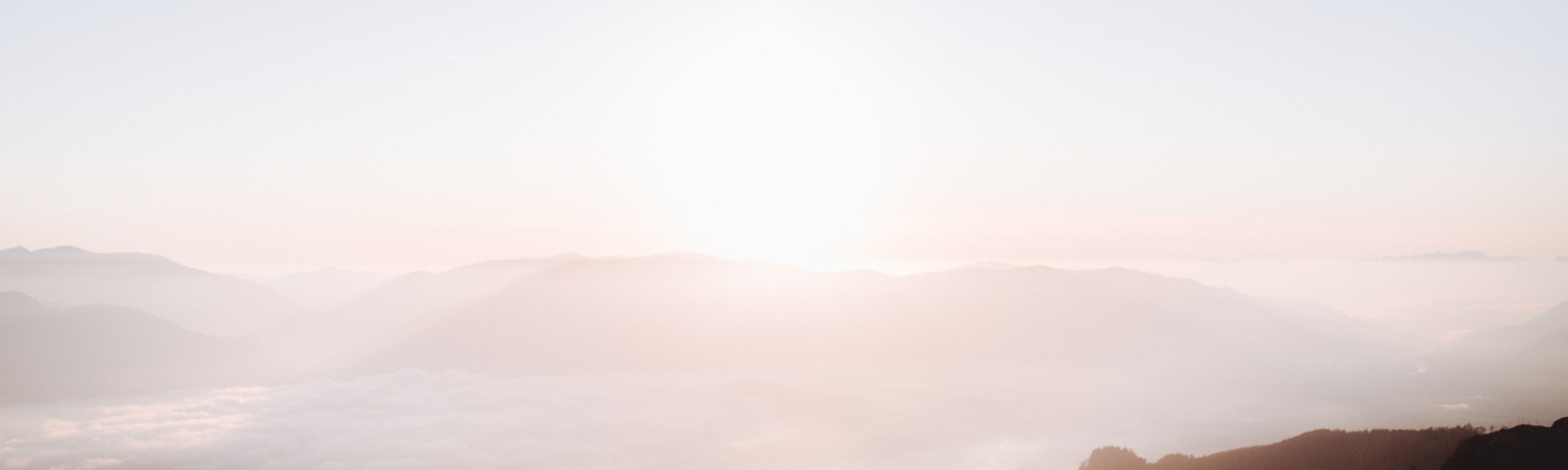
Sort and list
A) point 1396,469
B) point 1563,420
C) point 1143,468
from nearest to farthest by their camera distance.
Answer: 1. point 1563,420
2. point 1396,469
3. point 1143,468

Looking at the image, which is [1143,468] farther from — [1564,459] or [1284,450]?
[1564,459]

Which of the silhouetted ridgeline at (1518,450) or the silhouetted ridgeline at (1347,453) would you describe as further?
the silhouetted ridgeline at (1347,453)

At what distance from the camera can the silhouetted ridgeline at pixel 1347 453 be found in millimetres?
71500

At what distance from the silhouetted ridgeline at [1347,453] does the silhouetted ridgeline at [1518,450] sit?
110 feet

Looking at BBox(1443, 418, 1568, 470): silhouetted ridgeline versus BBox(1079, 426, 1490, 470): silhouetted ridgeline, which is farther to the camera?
BBox(1079, 426, 1490, 470): silhouetted ridgeline

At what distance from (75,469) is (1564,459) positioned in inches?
11724

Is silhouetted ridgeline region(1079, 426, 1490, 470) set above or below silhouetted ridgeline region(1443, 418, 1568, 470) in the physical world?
below

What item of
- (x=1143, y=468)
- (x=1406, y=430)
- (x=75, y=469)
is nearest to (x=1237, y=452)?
(x=1143, y=468)

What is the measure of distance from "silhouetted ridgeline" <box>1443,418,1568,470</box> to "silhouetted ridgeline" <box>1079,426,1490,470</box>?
1320 inches

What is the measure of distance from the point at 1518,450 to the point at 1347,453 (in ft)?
151

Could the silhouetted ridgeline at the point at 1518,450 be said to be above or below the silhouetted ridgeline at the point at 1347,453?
above

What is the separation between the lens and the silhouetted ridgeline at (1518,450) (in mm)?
36469

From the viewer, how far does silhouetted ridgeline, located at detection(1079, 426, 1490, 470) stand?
71.5 meters

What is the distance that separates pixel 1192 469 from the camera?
8225cm
